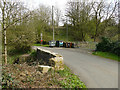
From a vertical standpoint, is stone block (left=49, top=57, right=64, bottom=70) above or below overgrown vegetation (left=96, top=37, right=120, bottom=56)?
below

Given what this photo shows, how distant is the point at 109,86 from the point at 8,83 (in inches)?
122

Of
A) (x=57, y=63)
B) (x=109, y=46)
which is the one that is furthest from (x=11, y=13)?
(x=109, y=46)

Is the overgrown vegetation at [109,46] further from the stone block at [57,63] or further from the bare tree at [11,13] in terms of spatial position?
the bare tree at [11,13]

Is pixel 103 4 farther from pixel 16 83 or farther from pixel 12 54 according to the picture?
pixel 16 83

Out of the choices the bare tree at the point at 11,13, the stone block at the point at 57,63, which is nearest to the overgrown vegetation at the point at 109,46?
the stone block at the point at 57,63

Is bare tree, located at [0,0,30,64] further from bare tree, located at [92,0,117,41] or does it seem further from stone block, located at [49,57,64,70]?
bare tree, located at [92,0,117,41]

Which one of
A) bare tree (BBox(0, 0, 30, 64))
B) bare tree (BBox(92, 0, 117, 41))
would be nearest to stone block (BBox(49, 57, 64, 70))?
bare tree (BBox(0, 0, 30, 64))

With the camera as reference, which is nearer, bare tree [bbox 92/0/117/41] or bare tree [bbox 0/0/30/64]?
bare tree [bbox 0/0/30/64]

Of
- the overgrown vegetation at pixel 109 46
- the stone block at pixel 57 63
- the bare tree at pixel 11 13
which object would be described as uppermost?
the bare tree at pixel 11 13

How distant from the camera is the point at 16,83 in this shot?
3281mm

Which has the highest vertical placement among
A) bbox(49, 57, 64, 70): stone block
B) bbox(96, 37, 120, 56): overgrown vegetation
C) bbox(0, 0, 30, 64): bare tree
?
bbox(0, 0, 30, 64): bare tree

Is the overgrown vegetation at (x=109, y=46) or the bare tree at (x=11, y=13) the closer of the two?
the bare tree at (x=11, y=13)

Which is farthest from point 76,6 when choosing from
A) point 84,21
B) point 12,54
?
point 12,54

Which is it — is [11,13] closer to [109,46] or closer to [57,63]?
[57,63]
